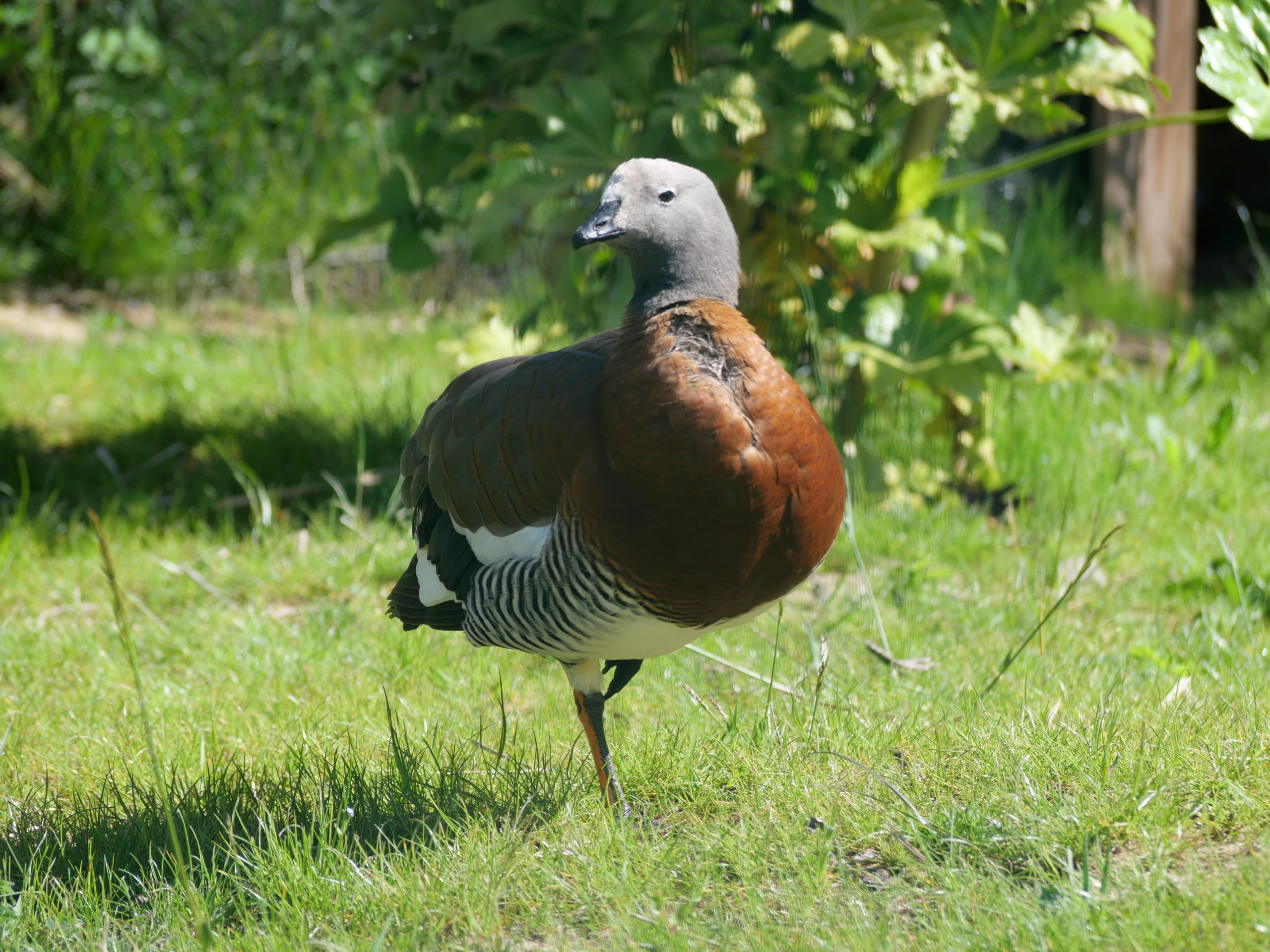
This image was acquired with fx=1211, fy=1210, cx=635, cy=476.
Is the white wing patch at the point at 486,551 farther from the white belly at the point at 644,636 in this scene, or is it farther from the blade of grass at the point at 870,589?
the blade of grass at the point at 870,589

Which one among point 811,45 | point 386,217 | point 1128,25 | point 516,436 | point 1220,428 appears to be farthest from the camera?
point 386,217

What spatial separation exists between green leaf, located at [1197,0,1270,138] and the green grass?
1174 millimetres

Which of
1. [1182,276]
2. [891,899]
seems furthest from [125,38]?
[891,899]

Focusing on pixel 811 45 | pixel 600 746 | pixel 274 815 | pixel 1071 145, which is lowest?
pixel 274 815

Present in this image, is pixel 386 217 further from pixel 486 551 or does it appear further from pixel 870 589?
pixel 870 589

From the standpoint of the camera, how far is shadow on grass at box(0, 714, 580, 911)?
7.66 feet

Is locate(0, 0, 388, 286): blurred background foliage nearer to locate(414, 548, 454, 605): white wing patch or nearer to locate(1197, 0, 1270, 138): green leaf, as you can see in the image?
locate(414, 548, 454, 605): white wing patch

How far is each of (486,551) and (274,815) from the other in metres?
0.68

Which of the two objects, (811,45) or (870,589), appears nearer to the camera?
(870,589)

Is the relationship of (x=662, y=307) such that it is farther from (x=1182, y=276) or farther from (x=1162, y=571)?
(x=1182, y=276)

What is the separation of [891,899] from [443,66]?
301 cm

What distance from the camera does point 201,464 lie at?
4.95 meters

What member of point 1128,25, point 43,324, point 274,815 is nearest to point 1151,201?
point 1128,25

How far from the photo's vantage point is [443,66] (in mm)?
3977
